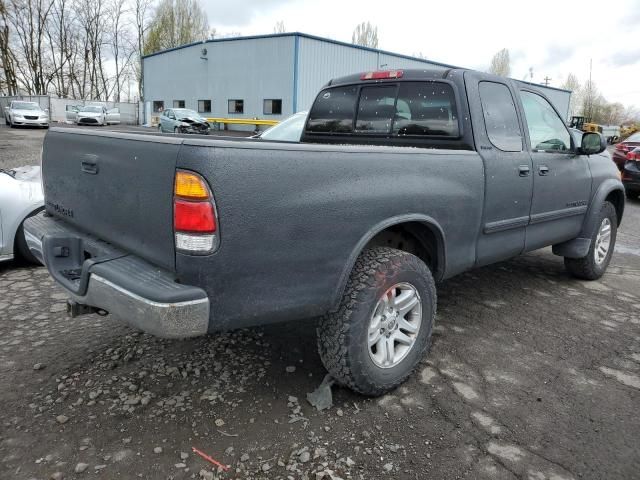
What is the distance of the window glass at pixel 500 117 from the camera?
355 centimetres

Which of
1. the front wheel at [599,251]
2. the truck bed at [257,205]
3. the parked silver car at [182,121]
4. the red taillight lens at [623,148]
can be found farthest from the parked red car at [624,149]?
the parked silver car at [182,121]

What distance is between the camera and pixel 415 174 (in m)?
2.83

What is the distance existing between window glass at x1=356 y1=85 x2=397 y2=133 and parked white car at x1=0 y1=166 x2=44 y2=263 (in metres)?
3.10

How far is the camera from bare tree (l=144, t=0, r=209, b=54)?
5312 centimetres

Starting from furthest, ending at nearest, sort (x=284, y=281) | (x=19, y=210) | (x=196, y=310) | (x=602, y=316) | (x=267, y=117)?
1. (x=267, y=117)
2. (x=19, y=210)
3. (x=602, y=316)
4. (x=284, y=281)
5. (x=196, y=310)

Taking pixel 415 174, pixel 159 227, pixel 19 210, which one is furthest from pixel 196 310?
pixel 19 210

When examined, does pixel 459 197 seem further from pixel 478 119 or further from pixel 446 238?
pixel 478 119

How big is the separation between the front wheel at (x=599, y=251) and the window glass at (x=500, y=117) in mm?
1659

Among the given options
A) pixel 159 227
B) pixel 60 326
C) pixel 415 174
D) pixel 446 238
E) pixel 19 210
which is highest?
pixel 415 174

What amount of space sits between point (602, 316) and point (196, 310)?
11.7 feet

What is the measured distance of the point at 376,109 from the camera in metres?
3.91

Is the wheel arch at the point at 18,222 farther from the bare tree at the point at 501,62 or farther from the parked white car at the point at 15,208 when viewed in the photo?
the bare tree at the point at 501,62

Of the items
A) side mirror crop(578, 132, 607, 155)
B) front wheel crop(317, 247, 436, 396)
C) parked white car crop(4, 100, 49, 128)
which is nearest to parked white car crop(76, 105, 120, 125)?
parked white car crop(4, 100, 49, 128)

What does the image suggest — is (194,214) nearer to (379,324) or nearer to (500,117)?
(379,324)
